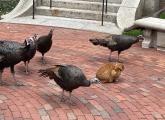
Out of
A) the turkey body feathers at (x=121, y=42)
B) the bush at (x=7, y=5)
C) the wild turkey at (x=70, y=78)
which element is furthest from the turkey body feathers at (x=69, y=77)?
the bush at (x=7, y=5)

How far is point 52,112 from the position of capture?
6.29 meters

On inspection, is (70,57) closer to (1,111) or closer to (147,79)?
(147,79)

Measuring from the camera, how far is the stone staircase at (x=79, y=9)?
44.9 ft

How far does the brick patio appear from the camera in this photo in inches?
249

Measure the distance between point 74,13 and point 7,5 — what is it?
2823 millimetres

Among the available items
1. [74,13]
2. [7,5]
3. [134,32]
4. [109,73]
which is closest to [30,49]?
[109,73]

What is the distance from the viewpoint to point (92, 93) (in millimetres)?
7230

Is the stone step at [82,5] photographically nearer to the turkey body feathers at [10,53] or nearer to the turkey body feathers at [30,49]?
the turkey body feathers at [30,49]

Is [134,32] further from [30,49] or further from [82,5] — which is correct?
[30,49]

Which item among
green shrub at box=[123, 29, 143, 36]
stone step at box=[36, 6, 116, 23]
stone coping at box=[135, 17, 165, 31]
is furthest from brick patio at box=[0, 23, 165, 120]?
stone step at box=[36, 6, 116, 23]

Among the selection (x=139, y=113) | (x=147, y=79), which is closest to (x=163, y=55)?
(x=147, y=79)

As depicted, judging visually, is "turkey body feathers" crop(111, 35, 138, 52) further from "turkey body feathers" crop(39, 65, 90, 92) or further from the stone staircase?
the stone staircase

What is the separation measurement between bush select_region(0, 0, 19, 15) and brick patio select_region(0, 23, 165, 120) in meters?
5.22

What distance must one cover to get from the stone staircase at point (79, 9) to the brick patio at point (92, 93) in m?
3.49
